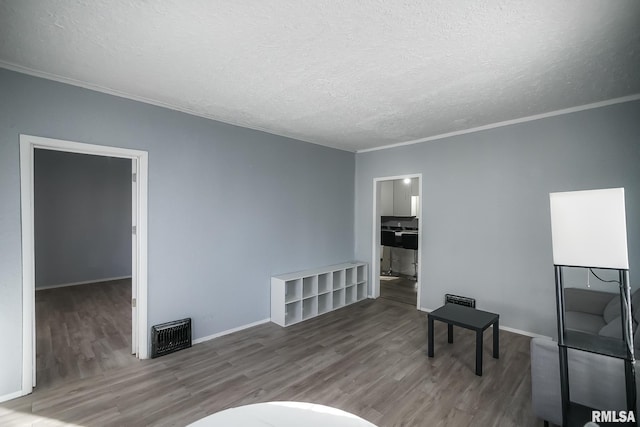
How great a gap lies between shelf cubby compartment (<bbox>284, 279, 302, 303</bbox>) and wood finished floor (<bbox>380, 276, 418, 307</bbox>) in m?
1.84

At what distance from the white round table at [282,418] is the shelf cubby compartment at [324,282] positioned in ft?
9.82

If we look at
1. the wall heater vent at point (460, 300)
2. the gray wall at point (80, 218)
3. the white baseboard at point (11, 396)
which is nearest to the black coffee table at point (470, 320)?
the wall heater vent at point (460, 300)

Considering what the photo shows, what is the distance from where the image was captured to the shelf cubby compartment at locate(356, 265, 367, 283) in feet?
16.3

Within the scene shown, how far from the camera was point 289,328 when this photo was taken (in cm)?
376

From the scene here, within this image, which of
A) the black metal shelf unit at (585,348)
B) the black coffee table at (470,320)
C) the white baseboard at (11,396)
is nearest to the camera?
the black metal shelf unit at (585,348)

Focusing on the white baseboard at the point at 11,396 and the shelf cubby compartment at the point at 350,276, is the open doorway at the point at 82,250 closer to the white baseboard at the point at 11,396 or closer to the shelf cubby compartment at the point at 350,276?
the white baseboard at the point at 11,396

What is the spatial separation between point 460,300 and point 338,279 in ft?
6.03

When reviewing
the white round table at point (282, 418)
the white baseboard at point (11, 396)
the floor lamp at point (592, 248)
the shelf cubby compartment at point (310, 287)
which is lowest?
the white baseboard at point (11, 396)

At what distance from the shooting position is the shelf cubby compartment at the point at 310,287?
13.8 feet

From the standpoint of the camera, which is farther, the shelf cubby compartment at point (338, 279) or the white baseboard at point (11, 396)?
the shelf cubby compartment at point (338, 279)

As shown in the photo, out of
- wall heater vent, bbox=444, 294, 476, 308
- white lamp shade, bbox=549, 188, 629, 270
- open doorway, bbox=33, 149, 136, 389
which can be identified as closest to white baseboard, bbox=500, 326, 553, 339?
wall heater vent, bbox=444, 294, 476, 308

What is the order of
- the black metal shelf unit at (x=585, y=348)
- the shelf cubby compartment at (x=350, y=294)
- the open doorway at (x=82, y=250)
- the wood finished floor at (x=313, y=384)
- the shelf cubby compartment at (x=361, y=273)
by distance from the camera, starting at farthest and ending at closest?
the shelf cubby compartment at (x=361, y=273), the shelf cubby compartment at (x=350, y=294), the open doorway at (x=82, y=250), the wood finished floor at (x=313, y=384), the black metal shelf unit at (x=585, y=348)

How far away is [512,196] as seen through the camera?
360 centimetres

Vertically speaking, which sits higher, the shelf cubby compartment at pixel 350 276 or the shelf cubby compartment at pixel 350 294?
the shelf cubby compartment at pixel 350 276
